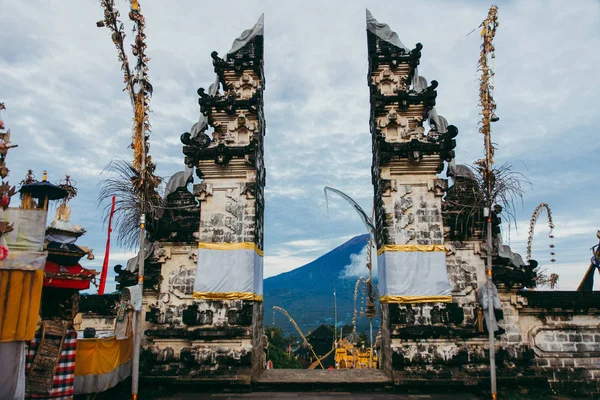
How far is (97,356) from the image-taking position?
10.3m

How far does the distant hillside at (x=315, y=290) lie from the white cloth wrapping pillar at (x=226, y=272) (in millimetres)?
108801

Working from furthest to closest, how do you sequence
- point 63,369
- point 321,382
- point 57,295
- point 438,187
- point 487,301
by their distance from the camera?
point 438,187
point 321,382
point 487,301
point 57,295
point 63,369

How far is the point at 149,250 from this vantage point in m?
13.5

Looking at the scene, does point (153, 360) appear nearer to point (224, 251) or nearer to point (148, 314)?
point (148, 314)

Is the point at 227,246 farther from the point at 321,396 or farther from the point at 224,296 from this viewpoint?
the point at 321,396

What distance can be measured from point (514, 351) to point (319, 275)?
154 meters

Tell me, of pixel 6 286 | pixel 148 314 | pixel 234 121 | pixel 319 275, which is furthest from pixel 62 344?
pixel 319 275

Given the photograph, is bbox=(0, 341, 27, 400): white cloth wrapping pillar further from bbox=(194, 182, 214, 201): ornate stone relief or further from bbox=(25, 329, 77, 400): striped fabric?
bbox=(194, 182, 214, 201): ornate stone relief

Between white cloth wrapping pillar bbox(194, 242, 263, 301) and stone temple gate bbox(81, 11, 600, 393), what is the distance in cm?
3

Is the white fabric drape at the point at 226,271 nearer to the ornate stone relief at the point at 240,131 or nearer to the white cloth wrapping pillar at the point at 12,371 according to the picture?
the ornate stone relief at the point at 240,131

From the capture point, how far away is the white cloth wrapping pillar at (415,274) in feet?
40.4

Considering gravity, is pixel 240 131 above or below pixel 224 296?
above

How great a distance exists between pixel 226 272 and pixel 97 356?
4.10 meters

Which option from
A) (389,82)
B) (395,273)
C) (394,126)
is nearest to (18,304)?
(395,273)
